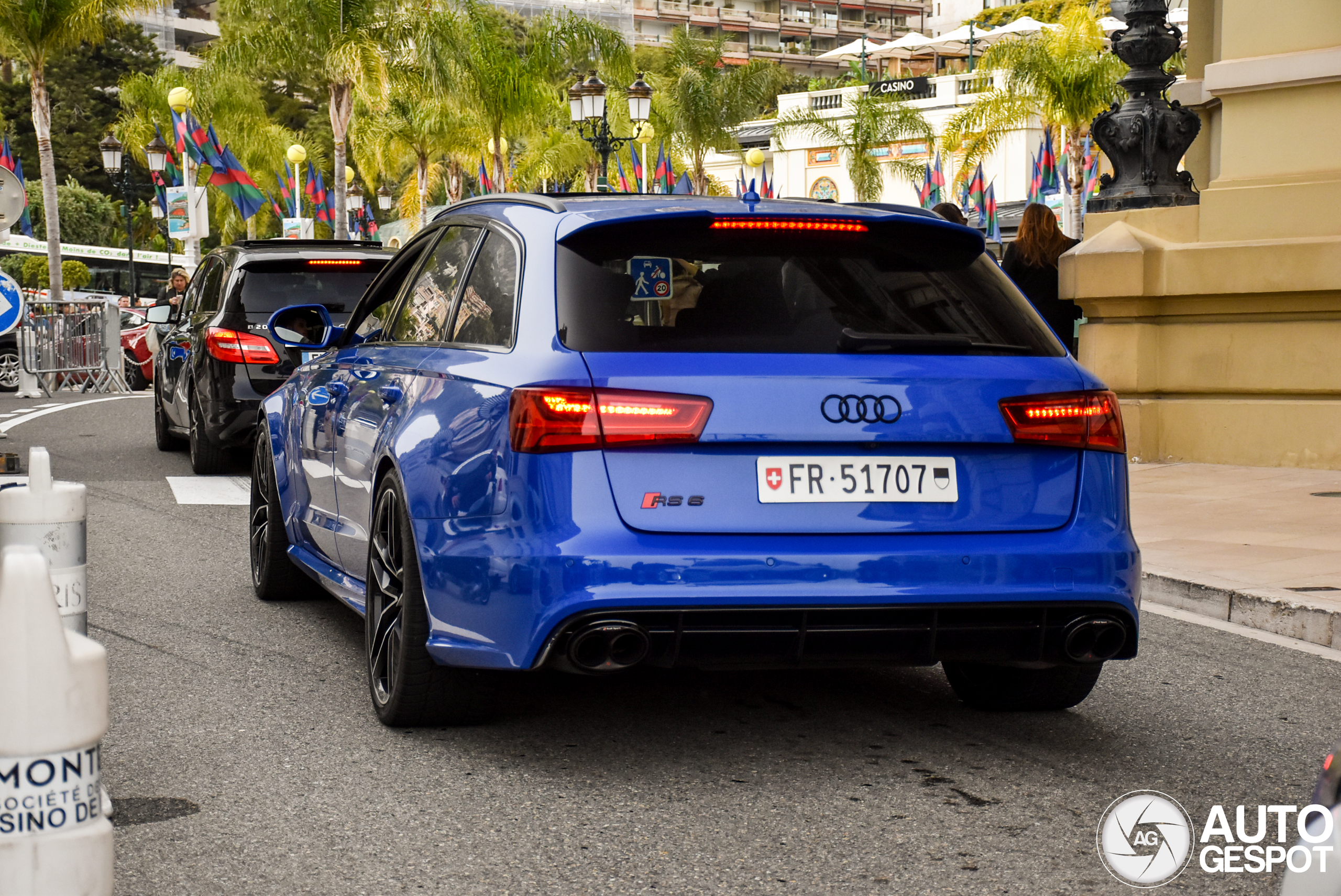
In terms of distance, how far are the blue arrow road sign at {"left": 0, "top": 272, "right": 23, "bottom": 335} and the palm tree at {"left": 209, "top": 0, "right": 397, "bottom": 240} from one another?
2409cm

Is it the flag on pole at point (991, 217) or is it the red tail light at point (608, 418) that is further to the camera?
the flag on pole at point (991, 217)

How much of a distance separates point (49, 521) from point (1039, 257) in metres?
9.34

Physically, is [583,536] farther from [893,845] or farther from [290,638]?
[290,638]

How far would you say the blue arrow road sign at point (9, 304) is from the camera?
47.7ft

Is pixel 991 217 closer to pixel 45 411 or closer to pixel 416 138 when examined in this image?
pixel 416 138

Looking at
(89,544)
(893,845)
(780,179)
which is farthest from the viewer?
(780,179)

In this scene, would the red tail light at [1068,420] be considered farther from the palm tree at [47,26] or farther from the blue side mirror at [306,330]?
the palm tree at [47,26]

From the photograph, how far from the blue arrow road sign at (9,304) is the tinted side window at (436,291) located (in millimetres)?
9883

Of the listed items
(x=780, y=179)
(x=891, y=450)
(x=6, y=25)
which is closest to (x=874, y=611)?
(x=891, y=450)

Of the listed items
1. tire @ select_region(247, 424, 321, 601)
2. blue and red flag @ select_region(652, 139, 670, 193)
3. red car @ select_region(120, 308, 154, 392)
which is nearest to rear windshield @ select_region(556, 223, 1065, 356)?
tire @ select_region(247, 424, 321, 601)

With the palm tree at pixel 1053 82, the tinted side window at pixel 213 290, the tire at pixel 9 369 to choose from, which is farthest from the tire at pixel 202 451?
the palm tree at pixel 1053 82

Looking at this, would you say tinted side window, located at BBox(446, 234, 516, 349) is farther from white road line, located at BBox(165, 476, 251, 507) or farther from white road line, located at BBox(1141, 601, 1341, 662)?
white road line, located at BBox(165, 476, 251, 507)

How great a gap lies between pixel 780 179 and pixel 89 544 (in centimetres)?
7061

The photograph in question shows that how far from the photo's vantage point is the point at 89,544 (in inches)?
358
